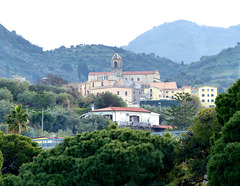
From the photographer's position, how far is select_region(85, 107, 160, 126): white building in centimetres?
10631

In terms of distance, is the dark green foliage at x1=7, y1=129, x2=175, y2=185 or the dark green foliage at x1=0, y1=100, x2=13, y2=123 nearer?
the dark green foliage at x1=7, y1=129, x2=175, y2=185

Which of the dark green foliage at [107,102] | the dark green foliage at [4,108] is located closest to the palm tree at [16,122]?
the dark green foliage at [4,108]

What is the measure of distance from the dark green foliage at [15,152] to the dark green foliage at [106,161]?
215 inches

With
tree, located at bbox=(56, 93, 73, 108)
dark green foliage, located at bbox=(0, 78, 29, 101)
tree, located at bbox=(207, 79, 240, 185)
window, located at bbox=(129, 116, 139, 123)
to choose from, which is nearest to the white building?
window, located at bbox=(129, 116, 139, 123)

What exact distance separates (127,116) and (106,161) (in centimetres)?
7777

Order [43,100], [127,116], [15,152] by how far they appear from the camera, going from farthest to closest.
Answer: [43,100] < [127,116] < [15,152]

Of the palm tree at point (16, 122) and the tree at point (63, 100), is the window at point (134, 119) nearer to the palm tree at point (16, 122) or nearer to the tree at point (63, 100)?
the tree at point (63, 100)

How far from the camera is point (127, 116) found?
107625 millimetres

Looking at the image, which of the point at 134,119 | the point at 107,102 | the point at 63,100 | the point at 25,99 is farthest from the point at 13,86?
the point at 134,119

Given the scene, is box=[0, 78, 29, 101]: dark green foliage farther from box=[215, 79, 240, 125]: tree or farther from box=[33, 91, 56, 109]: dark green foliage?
box=[215, 79, 240, 125]: tree

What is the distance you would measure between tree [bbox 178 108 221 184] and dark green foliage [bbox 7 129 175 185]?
1.18 meters

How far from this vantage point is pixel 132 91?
7215 inches

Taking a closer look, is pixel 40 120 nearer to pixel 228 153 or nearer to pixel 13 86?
pixel 13 86

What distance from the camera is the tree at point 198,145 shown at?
3250cm
